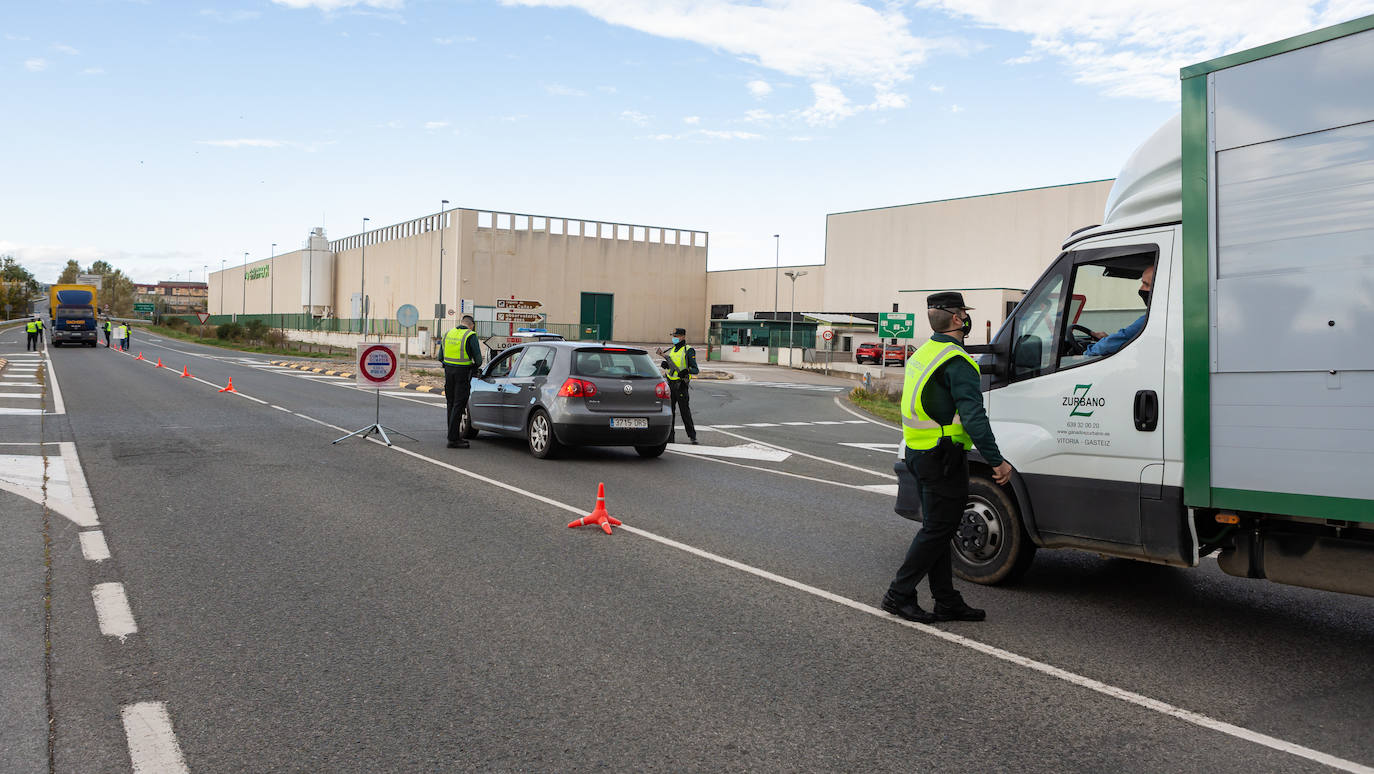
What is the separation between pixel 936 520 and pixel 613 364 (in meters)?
8.01

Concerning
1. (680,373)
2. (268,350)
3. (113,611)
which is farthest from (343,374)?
(113,611)

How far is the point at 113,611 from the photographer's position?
5.73 meters

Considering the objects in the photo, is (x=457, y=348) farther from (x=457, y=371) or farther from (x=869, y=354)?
(x=869, y=354)

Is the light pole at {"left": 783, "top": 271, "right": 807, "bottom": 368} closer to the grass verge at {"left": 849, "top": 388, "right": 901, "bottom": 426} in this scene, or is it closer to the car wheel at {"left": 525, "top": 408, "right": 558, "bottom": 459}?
the grass verge at {"left": 849, "top": 388, "right": 901, "bottom": 426}

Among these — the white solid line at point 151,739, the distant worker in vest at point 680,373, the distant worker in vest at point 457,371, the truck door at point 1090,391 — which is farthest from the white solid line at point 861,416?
the white solid line at point 151,739

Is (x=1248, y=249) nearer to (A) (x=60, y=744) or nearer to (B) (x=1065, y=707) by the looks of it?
(B) (x=1065, y=707)

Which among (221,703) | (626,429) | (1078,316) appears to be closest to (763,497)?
(626,429)

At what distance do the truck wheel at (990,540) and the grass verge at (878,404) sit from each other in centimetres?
1673

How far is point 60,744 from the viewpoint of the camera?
3.91 meters

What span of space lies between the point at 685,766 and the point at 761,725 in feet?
1.71

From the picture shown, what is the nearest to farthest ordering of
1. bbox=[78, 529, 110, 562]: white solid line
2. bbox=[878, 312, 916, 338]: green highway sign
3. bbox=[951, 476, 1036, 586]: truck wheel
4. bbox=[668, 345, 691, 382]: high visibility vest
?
bbox=[951, 476, 1036, 586]: truck wheel → bbox=[78, 529, 110, 562]: white solid line → bbox=[668, 345, 691, 382]: high visibility vest → bbox=[878, 312, 916, 338]: green highway sign

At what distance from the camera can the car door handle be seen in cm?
572

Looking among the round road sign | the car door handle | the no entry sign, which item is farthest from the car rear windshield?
the car door handle

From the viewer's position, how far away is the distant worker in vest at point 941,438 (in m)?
5.64
